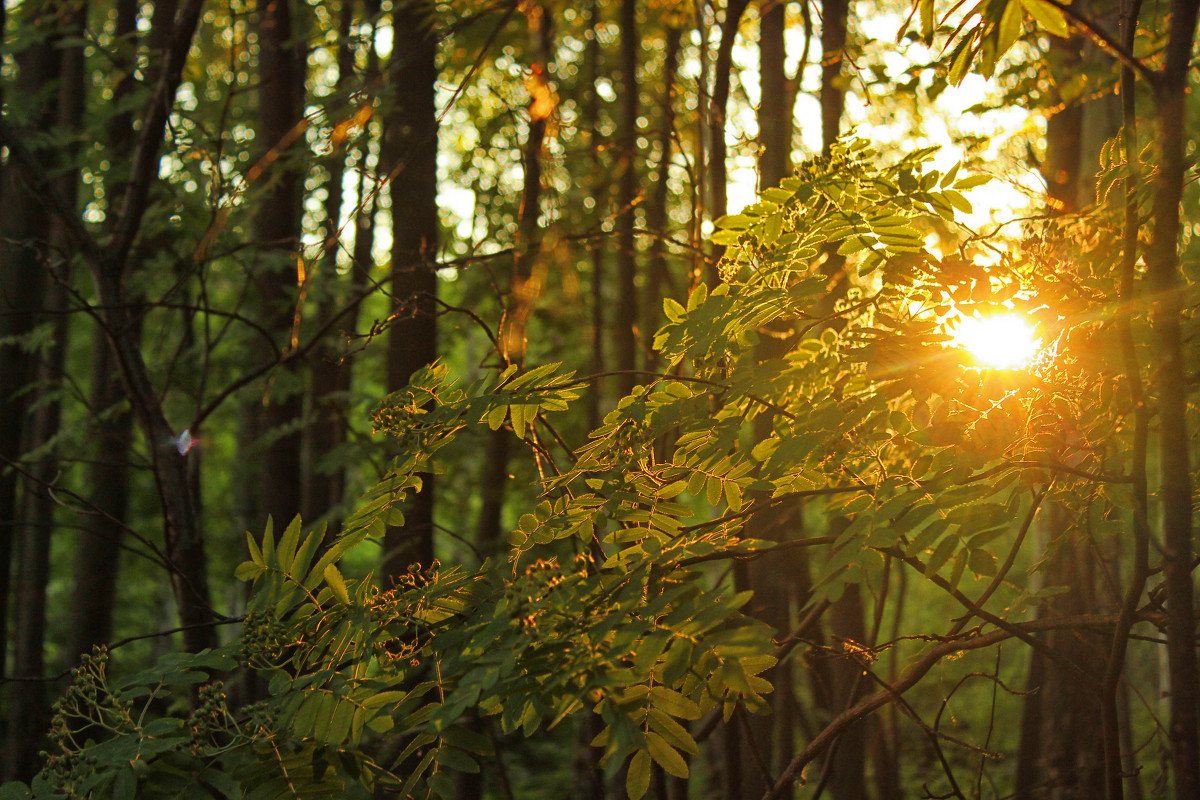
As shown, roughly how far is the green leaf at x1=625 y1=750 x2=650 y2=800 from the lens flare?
1.06m

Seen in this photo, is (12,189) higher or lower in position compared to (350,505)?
higher

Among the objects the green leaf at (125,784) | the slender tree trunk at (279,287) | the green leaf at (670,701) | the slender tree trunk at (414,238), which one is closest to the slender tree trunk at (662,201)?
the green leaf at (670,701)

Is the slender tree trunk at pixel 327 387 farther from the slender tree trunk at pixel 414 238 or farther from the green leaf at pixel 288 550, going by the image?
the green leaf at pixel 288 550

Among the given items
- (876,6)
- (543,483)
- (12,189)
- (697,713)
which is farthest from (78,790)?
(876,6)

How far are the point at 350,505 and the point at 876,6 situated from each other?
684 cm

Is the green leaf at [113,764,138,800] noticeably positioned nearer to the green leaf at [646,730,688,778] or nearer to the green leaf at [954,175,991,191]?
the green leaf at [646,730,688,778]

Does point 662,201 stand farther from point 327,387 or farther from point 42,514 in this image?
point 42,514

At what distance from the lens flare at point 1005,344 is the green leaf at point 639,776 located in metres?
1.06

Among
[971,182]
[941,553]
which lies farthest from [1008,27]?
[941,553]

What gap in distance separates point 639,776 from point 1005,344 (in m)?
1.15

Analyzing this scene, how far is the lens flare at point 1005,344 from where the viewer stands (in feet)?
5.98

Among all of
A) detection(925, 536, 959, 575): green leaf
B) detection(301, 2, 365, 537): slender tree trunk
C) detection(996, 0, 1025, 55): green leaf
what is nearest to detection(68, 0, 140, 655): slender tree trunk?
detection(301, 2, 365, 537): slender tree trunk

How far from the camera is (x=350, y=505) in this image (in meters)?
8.61

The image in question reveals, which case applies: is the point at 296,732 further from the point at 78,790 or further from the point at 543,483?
the point at 543,483
